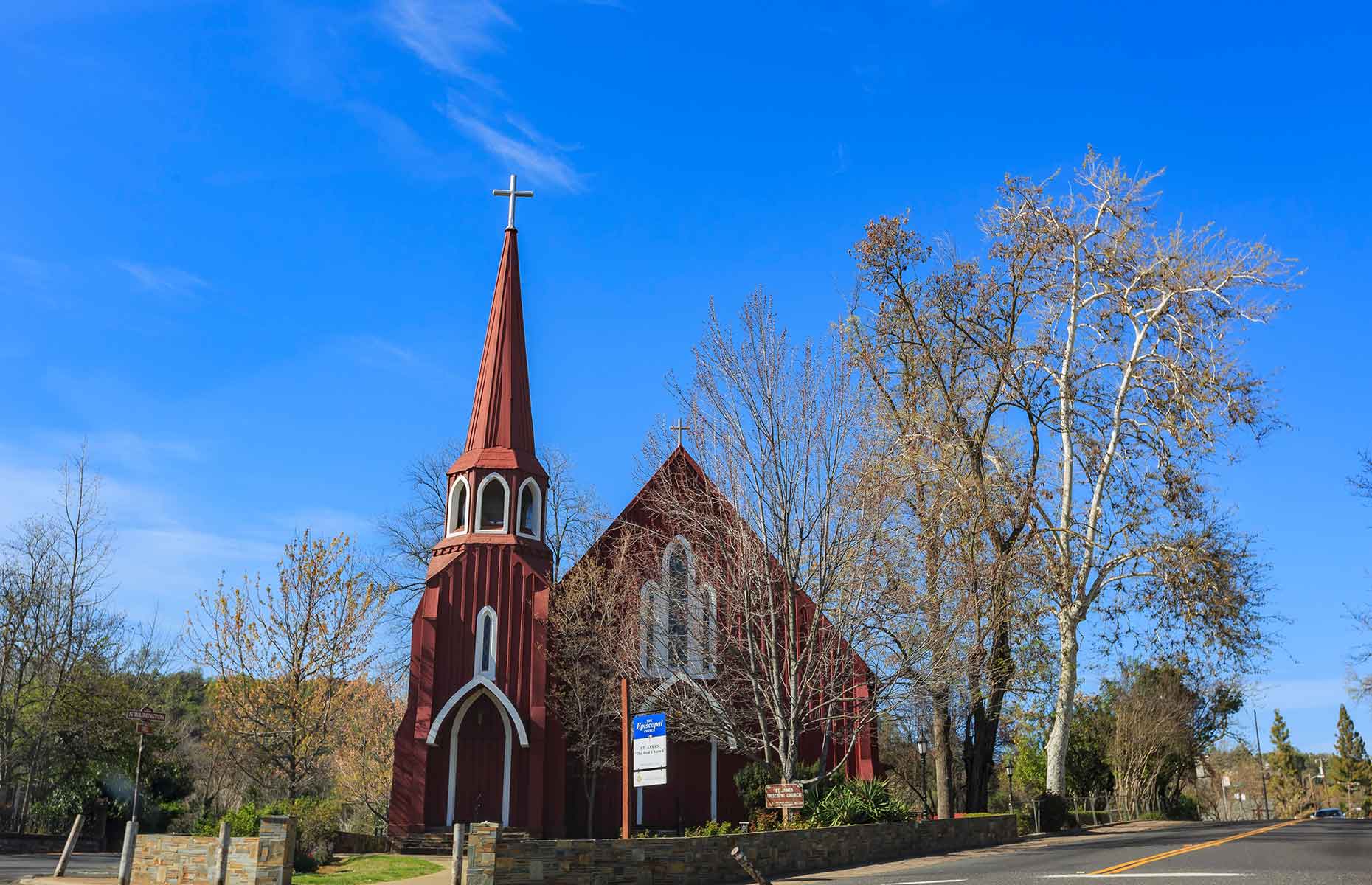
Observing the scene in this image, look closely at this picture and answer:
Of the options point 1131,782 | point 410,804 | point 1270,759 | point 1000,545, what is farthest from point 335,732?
point 1270,759

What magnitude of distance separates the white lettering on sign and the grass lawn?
597cm

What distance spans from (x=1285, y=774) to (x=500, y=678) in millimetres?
85733

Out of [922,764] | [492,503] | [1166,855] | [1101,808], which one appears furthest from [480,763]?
[1101,808]

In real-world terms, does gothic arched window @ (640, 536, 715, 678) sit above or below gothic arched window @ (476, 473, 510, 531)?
below

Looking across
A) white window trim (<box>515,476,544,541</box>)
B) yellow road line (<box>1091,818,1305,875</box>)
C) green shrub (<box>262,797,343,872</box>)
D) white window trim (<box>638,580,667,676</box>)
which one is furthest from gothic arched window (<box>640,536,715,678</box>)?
yellow road line (<box>1091,818,1305,875</box>)

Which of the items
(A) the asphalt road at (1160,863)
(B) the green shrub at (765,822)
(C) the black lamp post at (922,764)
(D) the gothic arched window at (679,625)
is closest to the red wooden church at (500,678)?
(D) the gothic arched window at (679,625)

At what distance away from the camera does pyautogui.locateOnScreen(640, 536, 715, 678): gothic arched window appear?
25.1 metres

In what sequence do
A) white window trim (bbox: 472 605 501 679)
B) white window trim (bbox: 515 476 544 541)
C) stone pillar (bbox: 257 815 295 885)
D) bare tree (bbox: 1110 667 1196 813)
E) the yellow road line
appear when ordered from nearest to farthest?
the yellow road line, stone pillar (bbox: 257 815 295 885), white window trim (bbox: 472 605 501 679), white window trim (bbox: 515 476 544 541), bare tree (bbox: 1110 667 1196 813)

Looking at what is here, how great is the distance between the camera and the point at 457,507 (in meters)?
29.7

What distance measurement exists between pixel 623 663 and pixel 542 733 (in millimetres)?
3204

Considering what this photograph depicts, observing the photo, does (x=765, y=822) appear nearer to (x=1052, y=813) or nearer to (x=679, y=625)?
(x=679, y=625)

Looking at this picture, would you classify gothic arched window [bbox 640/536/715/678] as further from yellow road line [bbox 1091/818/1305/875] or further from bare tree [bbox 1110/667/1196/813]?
bare tree [bbox 1110/667/1196/813]

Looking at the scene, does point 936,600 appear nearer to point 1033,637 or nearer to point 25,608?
point 1033,637

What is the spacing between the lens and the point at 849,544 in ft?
76.7
